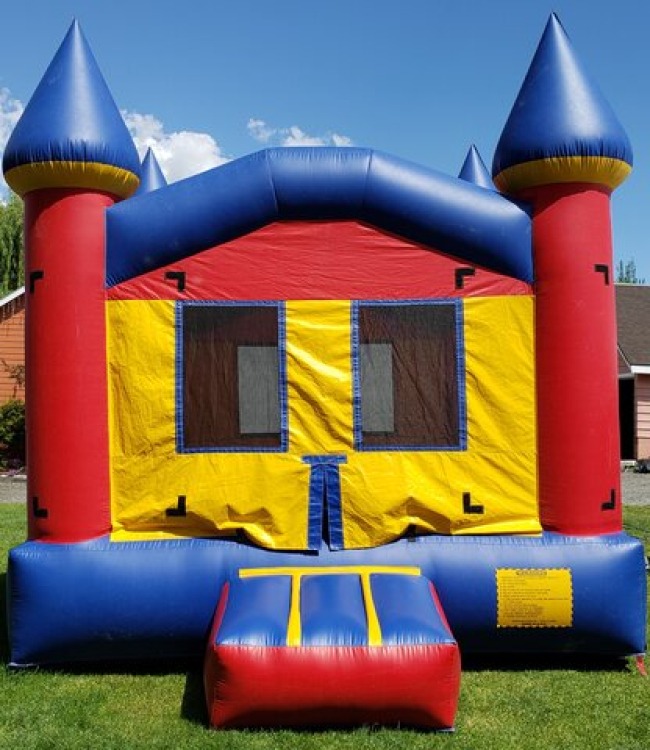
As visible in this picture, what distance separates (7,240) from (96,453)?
1878cm

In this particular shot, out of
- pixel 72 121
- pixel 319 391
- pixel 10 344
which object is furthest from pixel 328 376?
→ pixel 10 344

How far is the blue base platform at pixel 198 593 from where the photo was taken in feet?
A: 12.8

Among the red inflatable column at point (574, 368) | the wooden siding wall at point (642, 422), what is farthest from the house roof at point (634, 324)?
the red inflatable column at point (574, 368)

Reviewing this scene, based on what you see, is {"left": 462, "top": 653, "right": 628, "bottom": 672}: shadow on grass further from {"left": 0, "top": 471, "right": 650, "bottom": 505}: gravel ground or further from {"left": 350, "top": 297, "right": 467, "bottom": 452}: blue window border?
{"left": 0, "top": 471, "right": 650, "bottom": 505}: gravel ground

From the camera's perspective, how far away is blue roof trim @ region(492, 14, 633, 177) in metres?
4.02

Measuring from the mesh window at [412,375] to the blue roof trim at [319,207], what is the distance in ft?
1.32

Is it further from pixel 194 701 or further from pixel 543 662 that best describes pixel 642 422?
pixel 194 701

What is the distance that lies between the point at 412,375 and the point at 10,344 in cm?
1265

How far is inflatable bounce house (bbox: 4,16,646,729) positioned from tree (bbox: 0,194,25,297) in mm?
18072

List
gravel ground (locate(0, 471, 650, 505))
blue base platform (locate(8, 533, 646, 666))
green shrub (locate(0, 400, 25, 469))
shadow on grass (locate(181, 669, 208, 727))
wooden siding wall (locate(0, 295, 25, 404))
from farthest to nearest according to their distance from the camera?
1. wooden siding wall (locate(0, 295, 25, 404))
2. green shrub (locate(0, 400, 25, 469))
3. gravel ground (locate(0, 471, 650, 505))
4. blue base platform (locate(8, 533, 646, 666))
5. shadow on grass (locate(181, 669, 208, 727))

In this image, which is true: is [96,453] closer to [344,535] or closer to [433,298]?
[344,535]

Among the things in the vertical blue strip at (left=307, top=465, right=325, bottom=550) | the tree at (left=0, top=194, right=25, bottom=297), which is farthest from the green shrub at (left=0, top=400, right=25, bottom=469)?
the vertical blue strip at (left=307, top=465, right=325, bottom=550)

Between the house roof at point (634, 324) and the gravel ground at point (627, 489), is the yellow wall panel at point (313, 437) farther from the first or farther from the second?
the house roof at point (634, 324)

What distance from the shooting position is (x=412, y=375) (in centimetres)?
416
